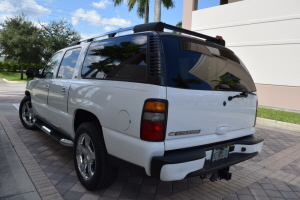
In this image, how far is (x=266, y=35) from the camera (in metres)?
11.2

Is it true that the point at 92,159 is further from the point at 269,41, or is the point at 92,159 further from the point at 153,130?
the point at 269,41

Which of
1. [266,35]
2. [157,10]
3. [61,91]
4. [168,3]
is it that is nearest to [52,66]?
[61,91]

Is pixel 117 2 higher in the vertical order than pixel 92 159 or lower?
higher

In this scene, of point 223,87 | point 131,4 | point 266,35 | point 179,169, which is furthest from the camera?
point 131,4

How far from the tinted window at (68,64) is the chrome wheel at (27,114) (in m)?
1.94

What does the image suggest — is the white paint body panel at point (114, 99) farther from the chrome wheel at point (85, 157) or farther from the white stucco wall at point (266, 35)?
the white stucco wall at point (266, 35)

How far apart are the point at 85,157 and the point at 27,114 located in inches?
130

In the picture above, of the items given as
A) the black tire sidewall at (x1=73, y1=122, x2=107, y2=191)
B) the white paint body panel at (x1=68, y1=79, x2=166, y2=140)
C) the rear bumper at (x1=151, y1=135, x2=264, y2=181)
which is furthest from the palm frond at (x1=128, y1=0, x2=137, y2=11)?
the rear bumper at (x1=151, y1=135, x2=264, y2=181)

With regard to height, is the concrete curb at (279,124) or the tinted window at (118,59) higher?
the tinted window at (118,59)

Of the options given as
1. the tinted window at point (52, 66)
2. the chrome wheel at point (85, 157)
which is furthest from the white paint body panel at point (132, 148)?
the tinted window at point (52, 66)

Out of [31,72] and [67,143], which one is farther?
[31,72]

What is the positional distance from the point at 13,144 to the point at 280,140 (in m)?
5.82

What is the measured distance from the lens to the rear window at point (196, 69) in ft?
7.81

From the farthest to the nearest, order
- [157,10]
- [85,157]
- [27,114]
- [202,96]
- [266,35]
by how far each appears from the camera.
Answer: [157,10] → [266,35] → [27,114] → [85,157] → [202,96]
